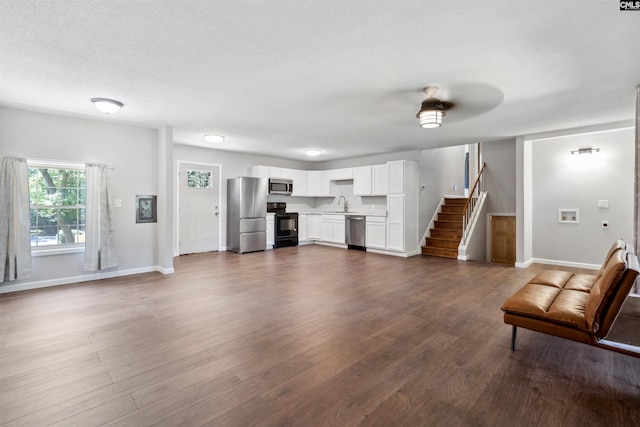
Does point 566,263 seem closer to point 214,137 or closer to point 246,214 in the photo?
point 246,214

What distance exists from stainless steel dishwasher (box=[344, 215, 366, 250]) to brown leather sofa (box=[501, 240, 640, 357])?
494cm

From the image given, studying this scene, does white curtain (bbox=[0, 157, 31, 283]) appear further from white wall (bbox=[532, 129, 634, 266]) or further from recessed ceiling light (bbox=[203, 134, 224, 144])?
white wall (bbox=[532, 129, 634, 266])


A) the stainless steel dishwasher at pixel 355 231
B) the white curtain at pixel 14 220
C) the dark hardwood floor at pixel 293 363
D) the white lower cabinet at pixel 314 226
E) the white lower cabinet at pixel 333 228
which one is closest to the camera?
the dark hardwood floor at pixel 293 363

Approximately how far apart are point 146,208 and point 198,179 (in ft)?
6.69

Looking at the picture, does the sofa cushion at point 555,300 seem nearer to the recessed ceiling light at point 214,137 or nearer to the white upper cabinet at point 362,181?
the white upper cabinet at point 362,181

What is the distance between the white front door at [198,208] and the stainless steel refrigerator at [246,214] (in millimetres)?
345

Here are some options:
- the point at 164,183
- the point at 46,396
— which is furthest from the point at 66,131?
the point at 46,396

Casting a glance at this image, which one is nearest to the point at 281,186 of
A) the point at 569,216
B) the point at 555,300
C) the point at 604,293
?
the point at 569,216

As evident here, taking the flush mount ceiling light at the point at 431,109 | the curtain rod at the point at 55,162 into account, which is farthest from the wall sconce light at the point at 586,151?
the curtain rod at the point at 55,162

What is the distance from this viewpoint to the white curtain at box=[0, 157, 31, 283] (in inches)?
157

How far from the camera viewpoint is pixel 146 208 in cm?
529

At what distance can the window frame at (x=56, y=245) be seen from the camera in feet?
14.2

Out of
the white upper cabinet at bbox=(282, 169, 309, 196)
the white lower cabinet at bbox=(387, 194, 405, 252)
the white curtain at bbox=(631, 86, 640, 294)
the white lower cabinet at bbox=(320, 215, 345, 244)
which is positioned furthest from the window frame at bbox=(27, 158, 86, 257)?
the white curtain at bbox=(631, 86, 640, 294)

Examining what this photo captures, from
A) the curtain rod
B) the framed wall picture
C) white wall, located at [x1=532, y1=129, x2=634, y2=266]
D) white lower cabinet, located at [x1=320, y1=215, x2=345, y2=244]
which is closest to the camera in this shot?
the curtain rod
